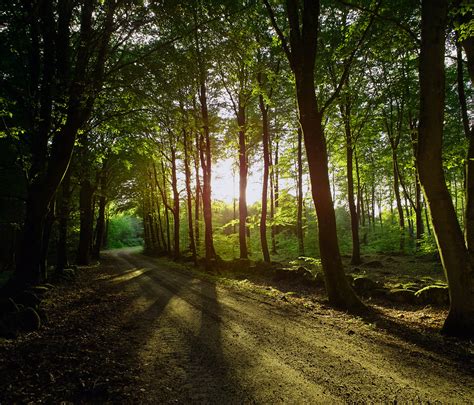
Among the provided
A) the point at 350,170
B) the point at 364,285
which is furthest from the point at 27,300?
the point at 350,170

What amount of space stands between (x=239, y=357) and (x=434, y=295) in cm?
585

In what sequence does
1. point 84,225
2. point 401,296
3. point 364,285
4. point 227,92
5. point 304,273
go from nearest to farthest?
point 401,296
point 364,285
point 304,273
point 227,92
point 84,225

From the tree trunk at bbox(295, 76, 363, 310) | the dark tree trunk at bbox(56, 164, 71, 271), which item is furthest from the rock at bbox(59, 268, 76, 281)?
the tree trunk at bbox(295, 76, 363, 310)

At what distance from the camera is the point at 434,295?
7438mm

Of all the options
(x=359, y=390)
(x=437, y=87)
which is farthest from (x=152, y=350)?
(x=437, y=87)

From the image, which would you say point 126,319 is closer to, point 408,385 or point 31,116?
point 408,385

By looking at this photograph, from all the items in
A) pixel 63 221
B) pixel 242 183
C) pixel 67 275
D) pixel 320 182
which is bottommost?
pixel 67 275

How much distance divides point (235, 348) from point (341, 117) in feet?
50.8

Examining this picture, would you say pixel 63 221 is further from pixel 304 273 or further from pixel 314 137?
pixel 314 137

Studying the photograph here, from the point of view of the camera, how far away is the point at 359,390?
11.3 ft

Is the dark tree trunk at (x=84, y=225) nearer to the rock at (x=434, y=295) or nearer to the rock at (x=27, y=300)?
the rock at (x=27, y=300)

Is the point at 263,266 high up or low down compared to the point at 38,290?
down

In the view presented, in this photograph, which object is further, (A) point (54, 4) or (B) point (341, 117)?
(B) point (341, 117)

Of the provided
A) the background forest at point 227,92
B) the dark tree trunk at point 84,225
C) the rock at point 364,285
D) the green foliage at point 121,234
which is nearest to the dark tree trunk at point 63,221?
the background forest at point 227,92
